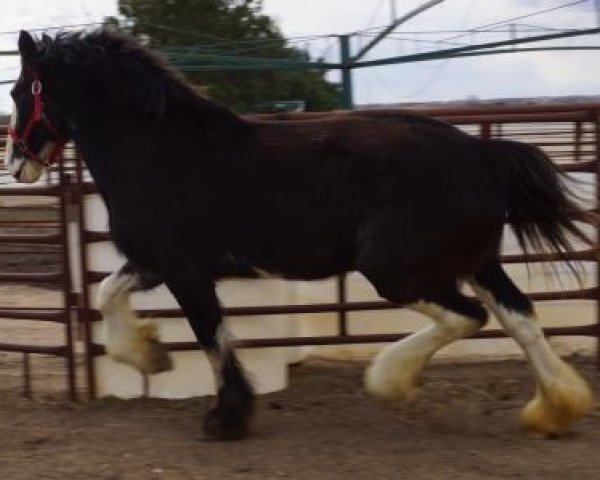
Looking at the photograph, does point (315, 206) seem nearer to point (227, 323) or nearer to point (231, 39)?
point (227, 323)

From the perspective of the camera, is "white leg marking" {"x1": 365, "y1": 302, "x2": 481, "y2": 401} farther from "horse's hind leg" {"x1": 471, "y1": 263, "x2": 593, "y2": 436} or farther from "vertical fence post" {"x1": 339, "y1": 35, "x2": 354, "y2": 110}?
"vertical fence post" {"x1": 339, "y1": 35, "x2": 354, "y2": 110}

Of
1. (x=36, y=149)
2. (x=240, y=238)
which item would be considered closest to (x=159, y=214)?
(x=240, y=238)

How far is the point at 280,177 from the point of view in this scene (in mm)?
4527

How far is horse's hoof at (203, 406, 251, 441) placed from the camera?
4516 millimetres

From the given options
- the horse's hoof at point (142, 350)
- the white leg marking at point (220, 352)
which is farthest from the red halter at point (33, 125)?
the white leg marking at point (220, 352)

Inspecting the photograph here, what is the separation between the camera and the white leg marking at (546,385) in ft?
14.6

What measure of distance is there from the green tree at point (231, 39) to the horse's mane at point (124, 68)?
1553 cm

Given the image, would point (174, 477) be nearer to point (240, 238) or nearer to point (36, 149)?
point (240, 238)

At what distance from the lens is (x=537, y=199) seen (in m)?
4.50

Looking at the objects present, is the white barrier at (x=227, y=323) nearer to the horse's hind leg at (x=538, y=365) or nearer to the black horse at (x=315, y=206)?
the black horse at (x=315, y=206)

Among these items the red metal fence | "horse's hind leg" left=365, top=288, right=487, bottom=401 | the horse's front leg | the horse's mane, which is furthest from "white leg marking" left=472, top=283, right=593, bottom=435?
the horse's mane

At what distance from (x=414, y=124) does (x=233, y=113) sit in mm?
838

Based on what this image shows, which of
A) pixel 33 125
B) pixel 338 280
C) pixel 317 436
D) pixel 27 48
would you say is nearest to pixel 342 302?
pixel 338 280

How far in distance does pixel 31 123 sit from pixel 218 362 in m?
1.45
